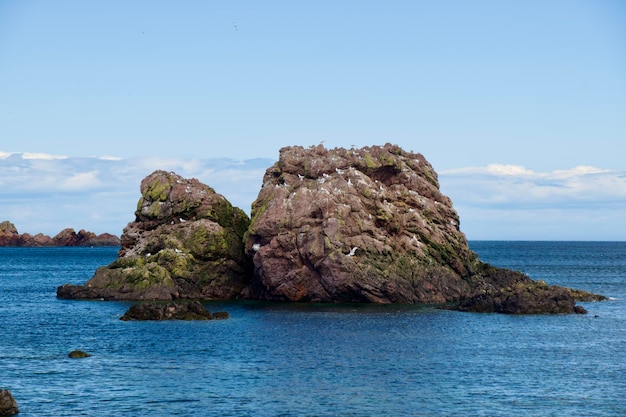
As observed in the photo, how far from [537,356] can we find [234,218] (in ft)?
185

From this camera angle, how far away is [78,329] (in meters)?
75.0

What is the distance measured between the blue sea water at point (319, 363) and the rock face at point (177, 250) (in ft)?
26.1

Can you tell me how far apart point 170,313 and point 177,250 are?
66.3 feet

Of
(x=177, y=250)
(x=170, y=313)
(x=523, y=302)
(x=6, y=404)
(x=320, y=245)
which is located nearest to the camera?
(x=6, y=404)

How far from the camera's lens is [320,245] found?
303 ft

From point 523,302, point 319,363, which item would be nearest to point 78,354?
point 319,363

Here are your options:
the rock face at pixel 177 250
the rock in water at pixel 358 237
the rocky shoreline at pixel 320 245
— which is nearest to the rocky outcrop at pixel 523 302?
the rocky shoreline at pixel 320 245

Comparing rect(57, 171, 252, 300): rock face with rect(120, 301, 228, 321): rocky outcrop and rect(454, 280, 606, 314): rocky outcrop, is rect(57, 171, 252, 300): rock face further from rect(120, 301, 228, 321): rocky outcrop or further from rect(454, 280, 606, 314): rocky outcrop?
rect(454, 280, 606, 314): rocky outcrop

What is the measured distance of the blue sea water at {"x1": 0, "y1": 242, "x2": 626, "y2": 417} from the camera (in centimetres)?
4644

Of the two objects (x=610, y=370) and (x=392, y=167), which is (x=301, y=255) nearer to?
(x=392, y=167)

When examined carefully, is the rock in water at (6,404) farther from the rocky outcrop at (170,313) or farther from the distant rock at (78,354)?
the rocky outcrop at (170,313)

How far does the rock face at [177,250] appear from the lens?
98.2 m

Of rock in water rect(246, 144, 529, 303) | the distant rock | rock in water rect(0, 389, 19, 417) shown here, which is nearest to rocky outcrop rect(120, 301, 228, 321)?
rock in water rect(246, 144, 529, 303)

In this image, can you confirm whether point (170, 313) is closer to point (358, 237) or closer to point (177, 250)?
point (177, 250)
